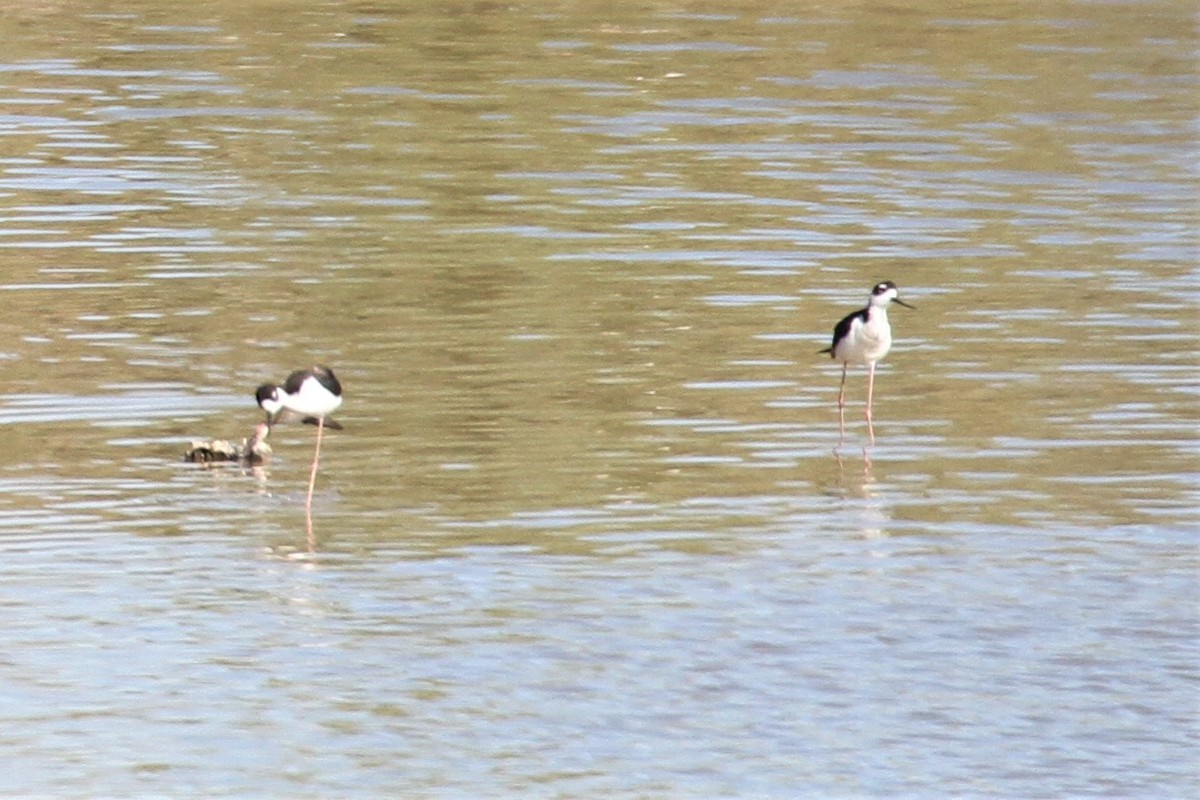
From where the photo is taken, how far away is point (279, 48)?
3719 cm

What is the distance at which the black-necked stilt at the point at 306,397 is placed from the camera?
645 inches

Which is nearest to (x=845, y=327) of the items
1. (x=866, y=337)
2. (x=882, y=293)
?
(x=866, y=337)

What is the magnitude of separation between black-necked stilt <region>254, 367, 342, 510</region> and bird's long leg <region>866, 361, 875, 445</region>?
12.1 feet

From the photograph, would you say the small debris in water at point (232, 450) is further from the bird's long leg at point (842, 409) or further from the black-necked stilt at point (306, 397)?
the bird's long leg at point (842, 409)

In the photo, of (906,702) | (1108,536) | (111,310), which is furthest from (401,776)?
(111,310)

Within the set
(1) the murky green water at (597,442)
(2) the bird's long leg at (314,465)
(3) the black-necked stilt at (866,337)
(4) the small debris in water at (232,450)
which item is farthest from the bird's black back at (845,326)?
(4) the small debris in water at (232,450)

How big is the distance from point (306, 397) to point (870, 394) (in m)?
4.22

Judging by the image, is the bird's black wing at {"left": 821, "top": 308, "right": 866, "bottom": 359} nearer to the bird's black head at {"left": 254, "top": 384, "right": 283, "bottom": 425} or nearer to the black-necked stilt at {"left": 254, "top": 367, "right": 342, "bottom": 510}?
the black-necked stilt at {"left": 254, "top": 367, "right": 342, "bottom": 510}

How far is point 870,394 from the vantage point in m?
18.3

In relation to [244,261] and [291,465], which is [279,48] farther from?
[291,465]

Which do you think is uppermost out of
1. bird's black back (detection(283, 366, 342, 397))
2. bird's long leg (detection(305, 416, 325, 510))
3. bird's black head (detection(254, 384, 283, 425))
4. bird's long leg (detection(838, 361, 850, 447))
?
bird's long leg (detection(838, 361, 850, 447))

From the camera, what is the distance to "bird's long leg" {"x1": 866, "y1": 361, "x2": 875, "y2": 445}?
58.4ft

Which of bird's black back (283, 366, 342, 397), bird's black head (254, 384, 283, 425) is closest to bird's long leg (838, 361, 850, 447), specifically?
bird's black back (283, 366, 342, 397)

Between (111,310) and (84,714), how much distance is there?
9553 millimetres
